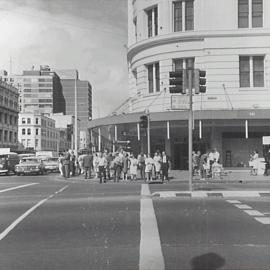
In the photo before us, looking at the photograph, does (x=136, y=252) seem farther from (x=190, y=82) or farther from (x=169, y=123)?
(x=169, y=123)

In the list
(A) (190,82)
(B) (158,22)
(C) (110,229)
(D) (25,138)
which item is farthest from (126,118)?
(D) (25,138)

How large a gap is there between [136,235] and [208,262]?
246cm

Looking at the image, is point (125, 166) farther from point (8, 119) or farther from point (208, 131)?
point (8, 119)

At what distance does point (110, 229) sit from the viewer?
10492 mm

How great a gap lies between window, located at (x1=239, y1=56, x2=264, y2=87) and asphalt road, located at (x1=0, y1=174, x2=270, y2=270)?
2230cm

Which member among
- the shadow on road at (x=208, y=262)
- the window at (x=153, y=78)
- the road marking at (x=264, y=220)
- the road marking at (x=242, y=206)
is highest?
the window at (x=153, y=78)

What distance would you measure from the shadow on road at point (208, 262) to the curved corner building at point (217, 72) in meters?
27.0

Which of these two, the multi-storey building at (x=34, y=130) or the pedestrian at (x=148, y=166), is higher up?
the multi-storey building at (x=34, y=130)

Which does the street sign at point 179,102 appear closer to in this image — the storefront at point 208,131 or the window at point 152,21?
the storefront at point 208,131

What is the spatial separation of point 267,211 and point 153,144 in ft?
89.3

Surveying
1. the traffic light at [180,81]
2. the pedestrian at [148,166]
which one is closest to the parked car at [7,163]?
the pedestrian at [148,166]

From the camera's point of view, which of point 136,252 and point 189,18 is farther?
point 189,18

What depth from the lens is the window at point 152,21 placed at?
3969 centimetres

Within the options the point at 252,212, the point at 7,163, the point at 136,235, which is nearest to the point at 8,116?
the point at 7,163
